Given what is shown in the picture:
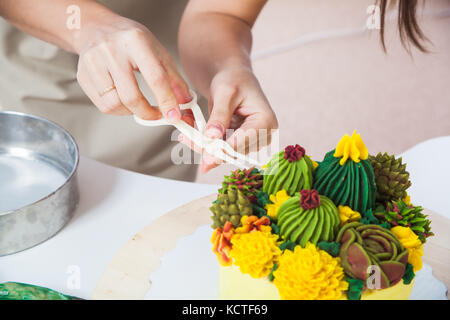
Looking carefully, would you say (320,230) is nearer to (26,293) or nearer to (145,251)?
(145,251)

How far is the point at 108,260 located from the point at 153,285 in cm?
10

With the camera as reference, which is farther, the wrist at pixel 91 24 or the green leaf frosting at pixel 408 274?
the wrist at pixel 91 24

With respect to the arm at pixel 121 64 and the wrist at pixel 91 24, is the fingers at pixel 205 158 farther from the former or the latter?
the wrist at pixel 91 24

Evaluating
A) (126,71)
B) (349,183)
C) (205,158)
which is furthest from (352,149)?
(126,71)

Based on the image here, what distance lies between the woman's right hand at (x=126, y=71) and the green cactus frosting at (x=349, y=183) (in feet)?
0.79

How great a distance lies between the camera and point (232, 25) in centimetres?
109

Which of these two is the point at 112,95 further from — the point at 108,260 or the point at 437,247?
the point at 437,247

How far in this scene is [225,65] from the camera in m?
0.97

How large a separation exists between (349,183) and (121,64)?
1.24 feet

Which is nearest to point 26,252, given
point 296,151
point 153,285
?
point 153,285

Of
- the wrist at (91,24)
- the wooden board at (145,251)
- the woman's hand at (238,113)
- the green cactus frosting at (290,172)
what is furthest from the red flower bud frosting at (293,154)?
the wrist at (91,24)

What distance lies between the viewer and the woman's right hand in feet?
2.41

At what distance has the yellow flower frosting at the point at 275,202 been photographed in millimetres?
696

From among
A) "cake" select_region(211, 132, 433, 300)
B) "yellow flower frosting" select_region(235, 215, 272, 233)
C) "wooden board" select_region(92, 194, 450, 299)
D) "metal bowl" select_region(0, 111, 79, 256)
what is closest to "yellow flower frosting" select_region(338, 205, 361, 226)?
"cake" select_region(211, 132, 433, 300)
